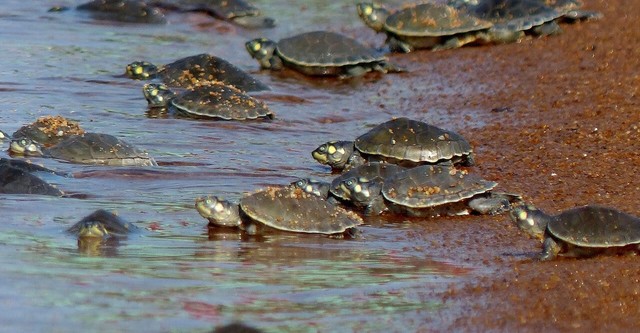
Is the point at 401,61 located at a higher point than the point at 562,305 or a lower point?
lower

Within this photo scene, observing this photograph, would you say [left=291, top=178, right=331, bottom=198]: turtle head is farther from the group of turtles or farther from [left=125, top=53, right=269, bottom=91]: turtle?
[left=125, top=53, right=269, bottom=91]: turtle

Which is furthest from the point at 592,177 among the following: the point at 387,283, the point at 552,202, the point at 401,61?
the point at 401,61

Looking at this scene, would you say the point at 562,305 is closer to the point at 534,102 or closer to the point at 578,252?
the point at 578,252

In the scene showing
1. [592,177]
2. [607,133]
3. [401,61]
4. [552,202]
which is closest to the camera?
[552,202]

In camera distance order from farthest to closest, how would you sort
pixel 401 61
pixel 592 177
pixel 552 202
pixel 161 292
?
pixel 401 61
pixel 592 177
pixel 552 202
pixel 161 292

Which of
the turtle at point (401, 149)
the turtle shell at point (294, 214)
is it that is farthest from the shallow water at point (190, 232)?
the turtle at point (401, 149)

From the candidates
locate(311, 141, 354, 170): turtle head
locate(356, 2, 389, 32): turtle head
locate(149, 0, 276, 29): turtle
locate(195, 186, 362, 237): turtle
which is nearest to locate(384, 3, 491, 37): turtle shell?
locate(356, 2, 389, 32): turtle head
